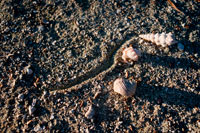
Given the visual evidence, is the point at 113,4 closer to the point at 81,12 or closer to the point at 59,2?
the point at 81,12

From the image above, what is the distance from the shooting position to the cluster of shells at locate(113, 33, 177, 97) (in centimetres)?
266

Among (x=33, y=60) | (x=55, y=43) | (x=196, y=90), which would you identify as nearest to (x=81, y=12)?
(x=55, y=43)

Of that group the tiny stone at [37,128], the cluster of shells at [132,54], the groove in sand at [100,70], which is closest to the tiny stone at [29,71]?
the groove in sand at [100,70]

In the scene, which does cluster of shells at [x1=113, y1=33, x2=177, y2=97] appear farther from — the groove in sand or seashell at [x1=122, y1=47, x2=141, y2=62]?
the groove in sand

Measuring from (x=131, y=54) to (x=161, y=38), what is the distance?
581 mm

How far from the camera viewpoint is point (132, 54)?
2.85 meters

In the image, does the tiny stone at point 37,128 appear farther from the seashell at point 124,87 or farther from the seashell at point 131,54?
the seashell at point 131,54

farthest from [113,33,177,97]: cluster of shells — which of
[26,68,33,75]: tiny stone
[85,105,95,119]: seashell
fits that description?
[26,68,33,75]: tiny stone

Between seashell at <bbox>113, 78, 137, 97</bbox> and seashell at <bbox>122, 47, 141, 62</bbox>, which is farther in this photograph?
seashell at <bbox>122, 47, 141, 62</bbox>

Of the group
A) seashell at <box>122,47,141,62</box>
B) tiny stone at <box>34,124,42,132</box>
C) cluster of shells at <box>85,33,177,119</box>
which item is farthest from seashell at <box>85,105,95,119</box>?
seashell at <box>122,47,141,62</box>

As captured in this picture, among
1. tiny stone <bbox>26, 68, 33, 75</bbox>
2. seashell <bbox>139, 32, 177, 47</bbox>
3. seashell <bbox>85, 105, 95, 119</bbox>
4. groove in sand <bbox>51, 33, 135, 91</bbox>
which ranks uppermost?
tiny stone <bbox>26, 68, 33, 75</bbox>

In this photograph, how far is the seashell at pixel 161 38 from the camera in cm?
293

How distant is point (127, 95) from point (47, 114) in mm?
1223

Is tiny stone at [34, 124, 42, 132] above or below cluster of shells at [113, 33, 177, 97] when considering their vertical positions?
below
